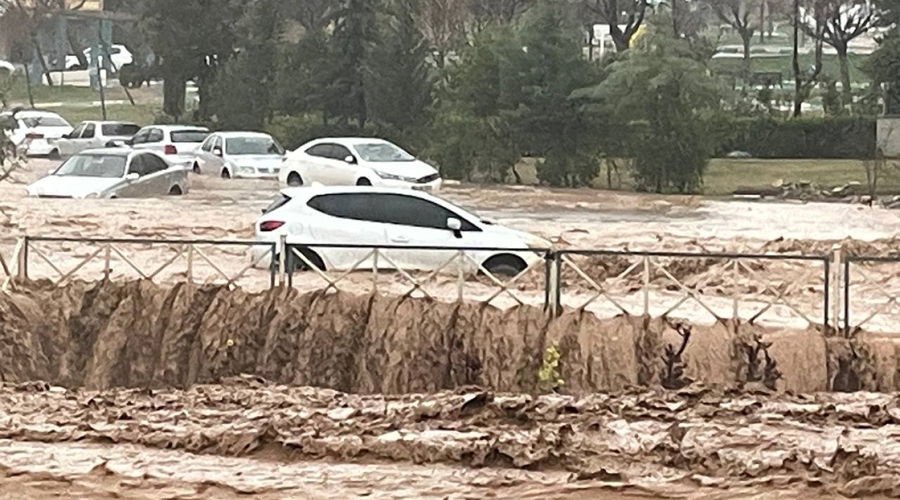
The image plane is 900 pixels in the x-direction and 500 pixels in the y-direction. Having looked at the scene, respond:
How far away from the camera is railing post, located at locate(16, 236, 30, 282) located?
64.7 ft

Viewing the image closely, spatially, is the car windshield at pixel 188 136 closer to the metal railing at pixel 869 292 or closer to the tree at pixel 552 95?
the tree at pixel 552 95

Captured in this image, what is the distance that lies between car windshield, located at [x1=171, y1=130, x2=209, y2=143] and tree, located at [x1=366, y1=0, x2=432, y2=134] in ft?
15.7

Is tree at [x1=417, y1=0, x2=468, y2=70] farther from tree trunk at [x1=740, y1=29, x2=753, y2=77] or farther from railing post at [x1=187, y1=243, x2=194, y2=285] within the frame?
railing post at [x1=187, y1=243, x2=194, y2=285]

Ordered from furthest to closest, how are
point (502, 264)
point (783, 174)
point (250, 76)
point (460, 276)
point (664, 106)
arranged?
point (250, 76) < point (783, 174) < point (664, 106) < point (502, 264) < point (460, 276)

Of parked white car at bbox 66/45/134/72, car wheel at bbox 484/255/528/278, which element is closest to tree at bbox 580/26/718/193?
car wheel at bbox 484/255/528/278

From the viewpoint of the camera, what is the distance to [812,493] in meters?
10.4

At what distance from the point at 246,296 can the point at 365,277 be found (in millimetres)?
1470

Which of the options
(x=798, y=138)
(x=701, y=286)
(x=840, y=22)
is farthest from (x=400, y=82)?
(x=701, y=286)

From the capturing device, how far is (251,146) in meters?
39.7

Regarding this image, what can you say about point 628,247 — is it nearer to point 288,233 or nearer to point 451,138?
point 288,233

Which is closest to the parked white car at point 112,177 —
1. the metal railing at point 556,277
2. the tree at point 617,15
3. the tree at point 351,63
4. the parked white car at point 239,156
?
the parked white car at point 239,156

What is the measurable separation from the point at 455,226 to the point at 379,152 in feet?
46.5

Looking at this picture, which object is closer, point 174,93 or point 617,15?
point 174,93

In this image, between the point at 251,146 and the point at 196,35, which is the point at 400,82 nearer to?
the point at 251,146
